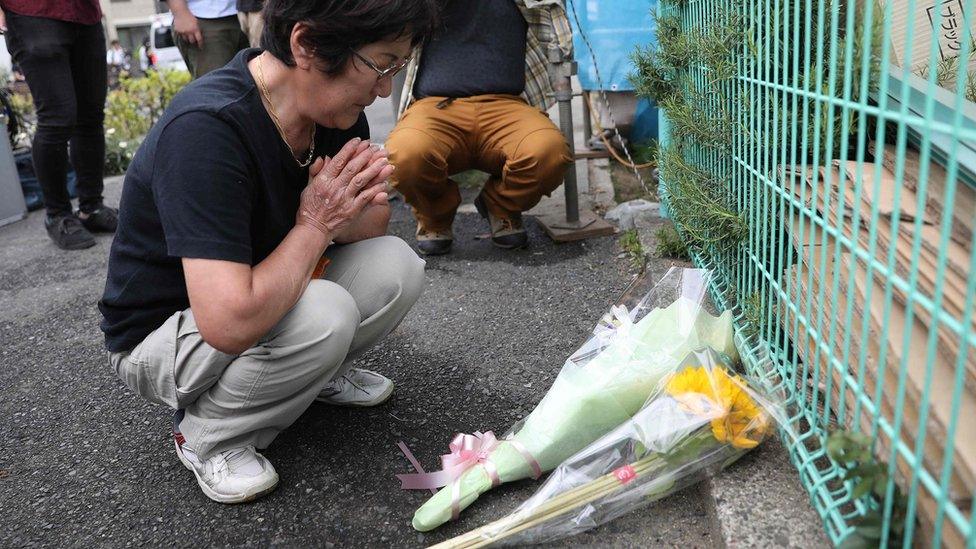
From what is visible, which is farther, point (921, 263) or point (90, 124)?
point (90, 124)

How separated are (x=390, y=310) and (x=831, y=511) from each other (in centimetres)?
123

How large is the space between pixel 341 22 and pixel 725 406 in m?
1.21

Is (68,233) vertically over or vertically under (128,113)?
under

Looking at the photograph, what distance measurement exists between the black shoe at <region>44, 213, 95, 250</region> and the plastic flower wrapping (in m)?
3.35

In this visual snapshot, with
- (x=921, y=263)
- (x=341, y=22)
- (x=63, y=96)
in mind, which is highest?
(x=341, y=22)

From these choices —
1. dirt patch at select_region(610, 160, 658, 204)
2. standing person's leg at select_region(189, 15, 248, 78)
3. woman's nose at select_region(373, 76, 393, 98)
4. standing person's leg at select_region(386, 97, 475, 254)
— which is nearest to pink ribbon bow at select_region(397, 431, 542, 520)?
woman's nose at select_region(373, 76, 393, 98)

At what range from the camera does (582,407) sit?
1.84 meters

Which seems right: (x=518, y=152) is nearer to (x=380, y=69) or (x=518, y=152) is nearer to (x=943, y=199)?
(x=380, y=69)

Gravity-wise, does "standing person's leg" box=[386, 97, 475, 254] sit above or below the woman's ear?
below

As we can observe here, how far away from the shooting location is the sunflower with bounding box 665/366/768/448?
1.67 meters

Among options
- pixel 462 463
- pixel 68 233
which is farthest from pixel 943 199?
pixel 68 233

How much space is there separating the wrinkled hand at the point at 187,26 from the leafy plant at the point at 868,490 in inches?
155

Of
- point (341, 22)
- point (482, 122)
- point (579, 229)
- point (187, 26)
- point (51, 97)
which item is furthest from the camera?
point (187, 26)

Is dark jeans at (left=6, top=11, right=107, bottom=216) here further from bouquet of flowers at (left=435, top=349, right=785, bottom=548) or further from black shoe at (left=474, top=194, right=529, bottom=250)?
bouquet of flowers at (left=435, top=349, right=785, bottom=548)
